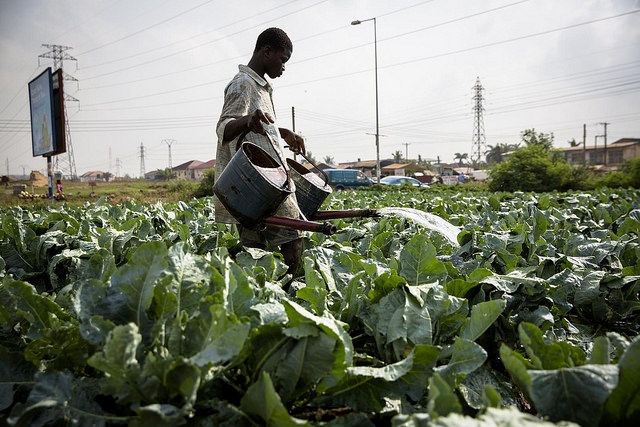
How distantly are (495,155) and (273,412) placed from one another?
134837mm

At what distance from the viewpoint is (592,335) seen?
7.32ft

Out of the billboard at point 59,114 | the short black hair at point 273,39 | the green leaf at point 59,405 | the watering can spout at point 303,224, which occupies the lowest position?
the green leaf at point 59,405

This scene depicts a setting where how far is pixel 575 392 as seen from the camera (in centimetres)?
93

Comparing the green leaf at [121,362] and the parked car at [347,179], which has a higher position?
the parked car at [347,179]

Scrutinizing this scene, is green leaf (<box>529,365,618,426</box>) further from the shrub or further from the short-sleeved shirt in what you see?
the shrub

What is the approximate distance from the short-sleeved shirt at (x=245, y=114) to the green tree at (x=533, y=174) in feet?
77.4

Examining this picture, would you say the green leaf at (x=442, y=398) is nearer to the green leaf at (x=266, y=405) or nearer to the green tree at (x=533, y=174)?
the green leaf at (x=266, y=405)

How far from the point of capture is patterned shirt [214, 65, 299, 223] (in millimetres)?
2891

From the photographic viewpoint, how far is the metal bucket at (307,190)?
10.6ft

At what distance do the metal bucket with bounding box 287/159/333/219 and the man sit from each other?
184mm

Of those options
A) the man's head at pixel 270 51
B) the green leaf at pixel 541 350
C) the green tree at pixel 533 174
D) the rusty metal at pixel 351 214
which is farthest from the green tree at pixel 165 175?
the green leaf at pixel 541 350

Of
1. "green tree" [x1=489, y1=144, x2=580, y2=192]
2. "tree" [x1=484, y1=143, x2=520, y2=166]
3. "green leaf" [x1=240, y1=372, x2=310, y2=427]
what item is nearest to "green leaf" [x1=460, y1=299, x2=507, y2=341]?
"green leaf" [x1=240, y1=372, x2=310, y2=427]

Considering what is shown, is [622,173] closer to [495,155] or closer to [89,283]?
[89,283]

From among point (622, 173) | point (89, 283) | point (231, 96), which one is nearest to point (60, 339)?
point (89, 283)
